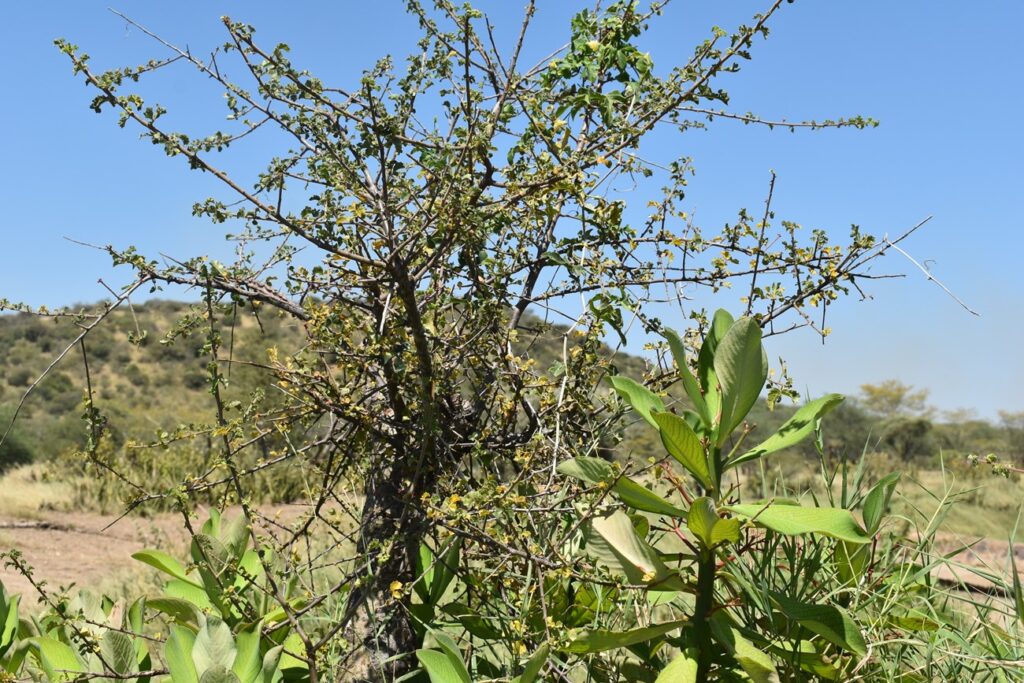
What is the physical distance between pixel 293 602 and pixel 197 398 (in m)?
29.1

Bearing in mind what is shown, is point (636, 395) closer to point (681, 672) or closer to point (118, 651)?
point (681, 672)

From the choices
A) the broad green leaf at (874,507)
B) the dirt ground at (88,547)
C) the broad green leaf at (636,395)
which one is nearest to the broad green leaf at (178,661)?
the broad green leaf at (636,395)

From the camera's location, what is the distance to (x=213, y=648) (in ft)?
8.25

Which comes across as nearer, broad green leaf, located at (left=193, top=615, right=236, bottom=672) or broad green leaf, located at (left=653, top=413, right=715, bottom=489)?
broad green leaf, located at (left=653, top=413, right=715, bottom=489)

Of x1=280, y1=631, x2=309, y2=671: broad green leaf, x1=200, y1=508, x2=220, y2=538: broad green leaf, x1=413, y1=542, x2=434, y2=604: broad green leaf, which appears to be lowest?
x1=280, y1=631, x2=309, y2=671: broad green leaf

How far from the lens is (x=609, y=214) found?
2.80 m

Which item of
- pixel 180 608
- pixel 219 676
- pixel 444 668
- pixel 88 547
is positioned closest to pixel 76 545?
pixel 88 547

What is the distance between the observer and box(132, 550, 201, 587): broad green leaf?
3385 mm

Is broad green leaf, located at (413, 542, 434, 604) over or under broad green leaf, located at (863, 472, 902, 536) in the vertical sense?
under

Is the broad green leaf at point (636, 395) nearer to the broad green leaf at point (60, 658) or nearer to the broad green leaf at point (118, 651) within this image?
the broad green leaf at point (118, 651)

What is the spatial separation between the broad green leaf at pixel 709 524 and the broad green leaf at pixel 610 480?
0.09 m

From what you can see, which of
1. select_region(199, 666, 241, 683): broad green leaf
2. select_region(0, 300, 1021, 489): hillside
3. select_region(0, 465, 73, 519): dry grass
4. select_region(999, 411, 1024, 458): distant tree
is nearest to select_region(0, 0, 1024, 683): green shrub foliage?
select_region(199, 666, 241, 683): broad green leaf

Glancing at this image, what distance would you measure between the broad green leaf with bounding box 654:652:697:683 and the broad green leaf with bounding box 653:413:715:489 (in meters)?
0.44

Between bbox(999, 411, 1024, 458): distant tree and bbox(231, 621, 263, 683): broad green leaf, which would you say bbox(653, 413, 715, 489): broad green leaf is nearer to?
bbox(231, 621, 263, 683): broad green leaf
